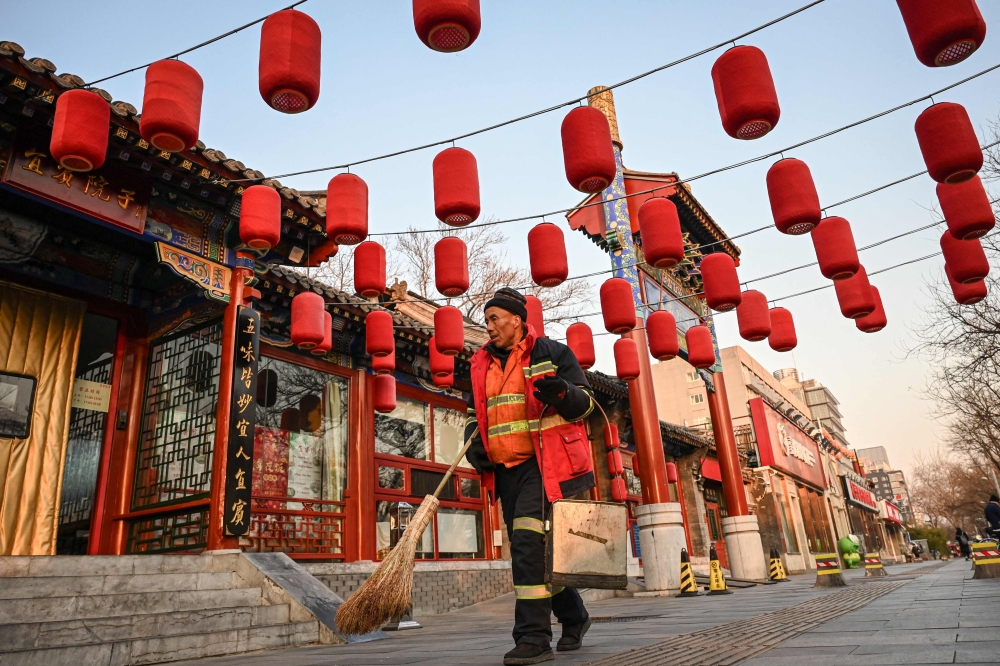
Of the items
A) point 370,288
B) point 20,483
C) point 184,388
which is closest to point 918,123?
point 370,288

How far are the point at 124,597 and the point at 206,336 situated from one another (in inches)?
136

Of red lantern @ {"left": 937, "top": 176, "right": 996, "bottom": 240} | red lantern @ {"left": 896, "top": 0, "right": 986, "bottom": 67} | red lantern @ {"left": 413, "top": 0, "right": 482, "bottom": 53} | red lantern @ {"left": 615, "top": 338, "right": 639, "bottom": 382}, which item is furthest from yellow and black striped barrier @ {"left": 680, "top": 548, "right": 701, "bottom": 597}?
red lantern @ {"left": 413, "top": 0, "right": 482, "bottom": 53}

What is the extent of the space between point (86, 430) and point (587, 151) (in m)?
7.13

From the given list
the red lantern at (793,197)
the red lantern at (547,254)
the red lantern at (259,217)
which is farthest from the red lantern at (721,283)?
the red lantern at (259,217)

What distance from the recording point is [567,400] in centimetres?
341

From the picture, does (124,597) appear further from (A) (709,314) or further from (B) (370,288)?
(A) (709,314)

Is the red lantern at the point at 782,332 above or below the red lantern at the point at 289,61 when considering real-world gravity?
below

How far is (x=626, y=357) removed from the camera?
11195mm

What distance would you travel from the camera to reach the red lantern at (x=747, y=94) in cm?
514

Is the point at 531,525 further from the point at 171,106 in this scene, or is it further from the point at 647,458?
the point at 647,458

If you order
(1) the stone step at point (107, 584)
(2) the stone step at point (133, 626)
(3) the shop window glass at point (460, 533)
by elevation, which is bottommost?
(2) the stone step at point (133, 626)

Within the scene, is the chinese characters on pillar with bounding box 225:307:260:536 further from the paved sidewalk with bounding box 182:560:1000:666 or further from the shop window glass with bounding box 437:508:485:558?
the shop window glass with bounding box 437:508:485:558

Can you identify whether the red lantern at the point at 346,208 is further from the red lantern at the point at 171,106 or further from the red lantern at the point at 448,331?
the red lantern at the point at 448,331

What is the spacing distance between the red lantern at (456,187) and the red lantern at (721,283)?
3.51m
